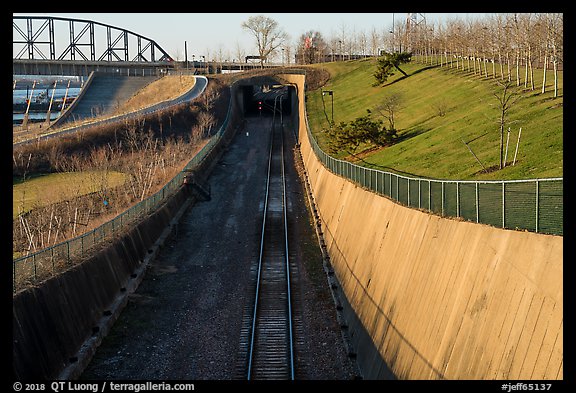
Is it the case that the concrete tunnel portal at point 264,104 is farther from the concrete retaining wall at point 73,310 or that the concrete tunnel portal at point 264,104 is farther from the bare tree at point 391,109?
the concrete retaining wall at point 73,310

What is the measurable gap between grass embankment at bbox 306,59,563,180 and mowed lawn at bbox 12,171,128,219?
18.5 metres

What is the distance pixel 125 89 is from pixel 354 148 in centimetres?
7563

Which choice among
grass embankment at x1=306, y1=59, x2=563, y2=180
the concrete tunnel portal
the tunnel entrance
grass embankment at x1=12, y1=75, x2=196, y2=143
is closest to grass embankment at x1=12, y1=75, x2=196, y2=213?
grass embankment at x1=306, y1=59, x2=563, y2=180

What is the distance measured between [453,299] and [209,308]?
15.2 metres

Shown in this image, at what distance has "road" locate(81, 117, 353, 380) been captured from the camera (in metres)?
22.8

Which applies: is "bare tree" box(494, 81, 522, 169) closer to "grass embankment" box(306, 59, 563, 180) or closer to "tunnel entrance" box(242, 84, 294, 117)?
"grass embankment" box(306, 59, 563, 180)

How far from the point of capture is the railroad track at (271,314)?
74.7 feet

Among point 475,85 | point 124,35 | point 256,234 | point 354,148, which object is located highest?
point 124,35

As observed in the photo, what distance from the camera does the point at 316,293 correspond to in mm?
30797

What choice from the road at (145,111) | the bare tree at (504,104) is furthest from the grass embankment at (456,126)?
the road at (145,111)

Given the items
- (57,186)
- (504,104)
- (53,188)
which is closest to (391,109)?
(504,104)

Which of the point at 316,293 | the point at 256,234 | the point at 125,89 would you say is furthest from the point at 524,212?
the point at 125,89
